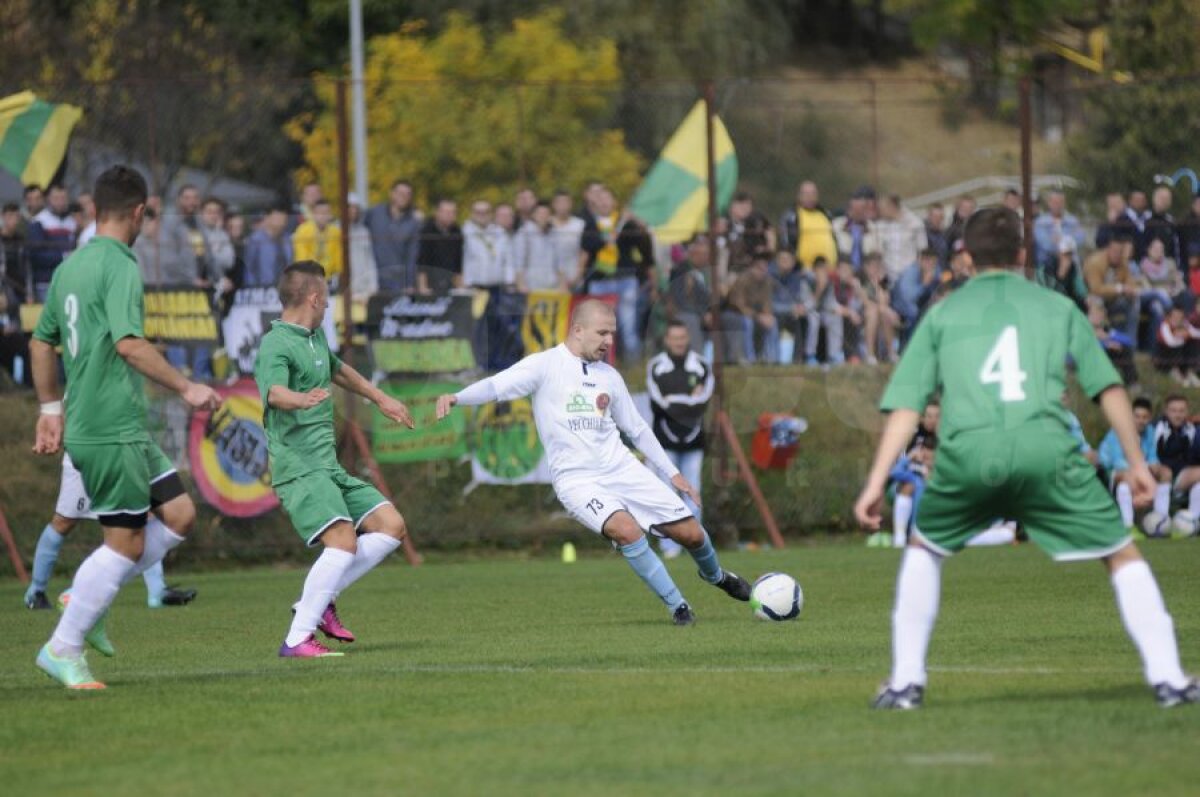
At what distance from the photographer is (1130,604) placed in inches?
297

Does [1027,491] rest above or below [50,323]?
below

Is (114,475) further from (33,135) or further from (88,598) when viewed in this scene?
(33,135)

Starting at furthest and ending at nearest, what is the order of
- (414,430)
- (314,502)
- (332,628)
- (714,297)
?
(714,297)
(414,430)
(332,628)
(314,502)

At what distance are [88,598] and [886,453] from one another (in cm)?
372

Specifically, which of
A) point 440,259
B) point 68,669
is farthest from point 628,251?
point 68,669

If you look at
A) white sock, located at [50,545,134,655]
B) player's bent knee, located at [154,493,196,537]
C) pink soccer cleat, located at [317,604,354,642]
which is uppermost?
player's bent knee, located at [154,493,196,537]

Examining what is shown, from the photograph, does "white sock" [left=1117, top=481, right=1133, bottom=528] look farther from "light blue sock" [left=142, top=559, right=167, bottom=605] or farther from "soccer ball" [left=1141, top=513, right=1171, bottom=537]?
"light blue sock" [left=142, top=559, right=167, bottom=605]

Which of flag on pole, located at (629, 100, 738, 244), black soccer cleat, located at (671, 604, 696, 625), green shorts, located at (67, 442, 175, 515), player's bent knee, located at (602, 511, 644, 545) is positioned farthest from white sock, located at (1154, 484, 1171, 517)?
green shorts, located at (67, 442, 175, 515)

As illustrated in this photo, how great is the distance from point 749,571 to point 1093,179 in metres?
9.34

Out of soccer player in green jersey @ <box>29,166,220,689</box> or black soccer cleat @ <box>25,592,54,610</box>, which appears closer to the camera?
soccer player in green jersey @ <box>29,166,220,689</box>

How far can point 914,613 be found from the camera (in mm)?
7609

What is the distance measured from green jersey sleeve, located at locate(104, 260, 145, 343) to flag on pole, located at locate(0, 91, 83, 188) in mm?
11514

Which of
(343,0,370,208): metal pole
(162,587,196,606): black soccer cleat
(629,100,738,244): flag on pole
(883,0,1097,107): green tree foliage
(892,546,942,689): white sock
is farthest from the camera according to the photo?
(883,0,1097,107): green tree foliage

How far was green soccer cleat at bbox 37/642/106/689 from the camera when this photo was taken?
912cm
